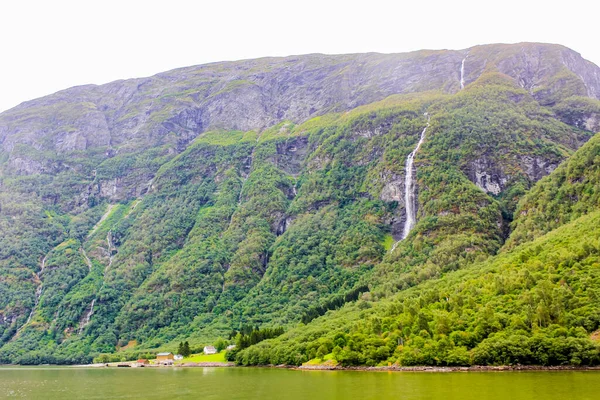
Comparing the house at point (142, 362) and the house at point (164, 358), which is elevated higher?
the house at point (164, 358)

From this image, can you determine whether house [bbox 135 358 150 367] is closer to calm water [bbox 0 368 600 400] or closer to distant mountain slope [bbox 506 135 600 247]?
calm water [bbox 0 368 600 400]

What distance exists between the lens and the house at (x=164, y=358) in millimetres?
151625

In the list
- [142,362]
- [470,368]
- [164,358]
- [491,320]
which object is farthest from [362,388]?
[142,362]

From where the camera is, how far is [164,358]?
15588cm

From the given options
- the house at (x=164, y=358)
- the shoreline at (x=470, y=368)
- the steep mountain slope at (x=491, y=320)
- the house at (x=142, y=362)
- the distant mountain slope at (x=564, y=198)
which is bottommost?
the house at (x=142, y=362)

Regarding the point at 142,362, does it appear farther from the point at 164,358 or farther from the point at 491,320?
the point at 491,320

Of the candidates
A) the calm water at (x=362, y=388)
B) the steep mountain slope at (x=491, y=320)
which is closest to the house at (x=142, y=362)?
the steep mountain slope at (x=491, y=320)

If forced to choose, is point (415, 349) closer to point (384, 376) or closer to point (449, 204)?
point (384, 376)

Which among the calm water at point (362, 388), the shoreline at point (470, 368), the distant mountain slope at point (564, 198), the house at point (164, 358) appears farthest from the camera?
the house at point (164, 358)

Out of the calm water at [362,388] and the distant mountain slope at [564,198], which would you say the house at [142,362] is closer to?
the calm water at [362,388]

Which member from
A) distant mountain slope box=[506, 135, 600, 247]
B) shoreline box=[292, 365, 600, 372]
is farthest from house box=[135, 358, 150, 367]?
distant mountain slope box=[506, 135, 600, 247]

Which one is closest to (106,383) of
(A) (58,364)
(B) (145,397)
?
(B) (145,397)

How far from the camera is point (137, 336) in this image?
197 meters

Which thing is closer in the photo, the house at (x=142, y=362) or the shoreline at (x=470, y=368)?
the shoreline at (x=470, y=368)
